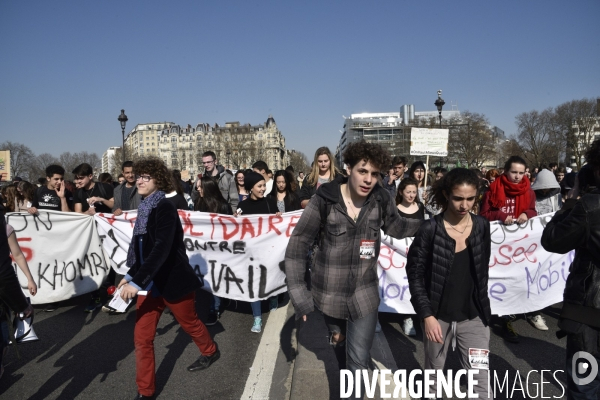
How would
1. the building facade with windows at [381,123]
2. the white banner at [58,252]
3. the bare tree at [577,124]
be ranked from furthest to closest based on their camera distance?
the building facade with windows at [381,123], the bare tree at [577,124], the white banner at [58,252]

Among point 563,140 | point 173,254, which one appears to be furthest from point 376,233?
point 563,140

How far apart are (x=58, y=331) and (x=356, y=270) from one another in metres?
3.94

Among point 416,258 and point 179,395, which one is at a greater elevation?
point 416,258

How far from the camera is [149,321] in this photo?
3320 millimetres

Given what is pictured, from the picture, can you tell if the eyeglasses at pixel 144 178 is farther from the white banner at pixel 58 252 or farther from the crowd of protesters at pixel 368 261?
the white banner at pixel 58 252

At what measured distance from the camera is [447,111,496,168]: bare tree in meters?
68.2

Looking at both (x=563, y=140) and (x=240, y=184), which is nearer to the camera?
(x=240, y=184)

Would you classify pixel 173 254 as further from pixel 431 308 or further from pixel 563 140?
pixel 563 140

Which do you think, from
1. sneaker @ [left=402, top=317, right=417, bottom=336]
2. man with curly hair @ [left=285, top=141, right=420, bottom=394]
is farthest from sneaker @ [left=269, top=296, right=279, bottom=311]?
man with curly hair @ [left=285, top=141, right=420, bottom=394]

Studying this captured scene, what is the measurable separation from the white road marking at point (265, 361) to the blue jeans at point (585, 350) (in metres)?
2.07

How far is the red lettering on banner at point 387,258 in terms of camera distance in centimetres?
486

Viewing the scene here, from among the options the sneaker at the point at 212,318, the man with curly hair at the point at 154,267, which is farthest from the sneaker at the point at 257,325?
the man with curly hair at the point at 154,267

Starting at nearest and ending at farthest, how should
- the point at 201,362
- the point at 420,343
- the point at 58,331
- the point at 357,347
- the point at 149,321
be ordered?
the point at 357,347 → the point at 149,321 → the point at 201,362 → the point at 420,343 → the point at 58,331

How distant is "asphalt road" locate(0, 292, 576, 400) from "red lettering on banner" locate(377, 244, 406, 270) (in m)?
0.65
